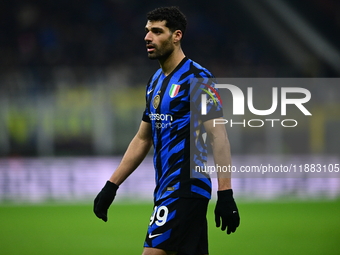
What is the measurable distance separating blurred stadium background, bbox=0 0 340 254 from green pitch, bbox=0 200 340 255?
0.03m

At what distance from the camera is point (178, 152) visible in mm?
2732

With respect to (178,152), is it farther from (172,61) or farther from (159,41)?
(159,41)

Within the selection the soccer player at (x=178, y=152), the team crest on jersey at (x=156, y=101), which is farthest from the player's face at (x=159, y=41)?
the team crest on jersey at (x=156, y=101)

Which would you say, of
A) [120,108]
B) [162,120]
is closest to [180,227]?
[162,120]

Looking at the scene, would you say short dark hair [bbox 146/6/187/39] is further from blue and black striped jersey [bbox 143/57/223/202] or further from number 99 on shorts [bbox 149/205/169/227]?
number 99 on shorts [bbox 149/205/169/227]

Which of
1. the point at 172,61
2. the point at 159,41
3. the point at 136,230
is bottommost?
the point at 136,230

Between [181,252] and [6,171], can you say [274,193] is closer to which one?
[6,171]

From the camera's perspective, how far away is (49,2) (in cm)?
1576

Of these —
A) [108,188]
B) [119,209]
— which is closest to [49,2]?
[119,209]

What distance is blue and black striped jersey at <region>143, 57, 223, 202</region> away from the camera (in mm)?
2709

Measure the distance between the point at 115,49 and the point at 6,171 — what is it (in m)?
5.69

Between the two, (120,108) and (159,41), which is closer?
(159,41)

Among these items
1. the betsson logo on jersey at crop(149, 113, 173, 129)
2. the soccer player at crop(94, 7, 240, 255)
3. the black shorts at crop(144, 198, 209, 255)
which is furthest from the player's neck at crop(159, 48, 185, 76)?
the black shorts at crop(144, 198, 209, 255)

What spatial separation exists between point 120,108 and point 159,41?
8794mm
